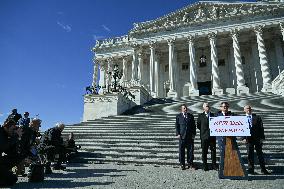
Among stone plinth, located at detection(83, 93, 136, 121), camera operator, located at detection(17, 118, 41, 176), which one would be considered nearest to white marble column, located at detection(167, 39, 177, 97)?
stone plinth, located at detection(83, 93, 136, 121)

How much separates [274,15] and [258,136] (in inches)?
1204

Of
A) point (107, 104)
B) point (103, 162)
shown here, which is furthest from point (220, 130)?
point (107, 104)

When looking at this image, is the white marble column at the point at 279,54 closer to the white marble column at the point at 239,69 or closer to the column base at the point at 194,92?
the white marble column at the point at 239,69

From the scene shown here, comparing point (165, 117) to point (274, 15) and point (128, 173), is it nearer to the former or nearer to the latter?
point (128, 173)

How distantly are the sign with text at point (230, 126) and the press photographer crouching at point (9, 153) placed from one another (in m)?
4.54

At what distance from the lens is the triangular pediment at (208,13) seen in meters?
33.2

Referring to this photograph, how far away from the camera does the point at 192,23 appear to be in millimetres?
35344

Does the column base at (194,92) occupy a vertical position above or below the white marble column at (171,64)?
below

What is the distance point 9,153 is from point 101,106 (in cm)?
1293

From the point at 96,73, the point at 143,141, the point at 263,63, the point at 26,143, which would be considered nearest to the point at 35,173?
the point at 26,143

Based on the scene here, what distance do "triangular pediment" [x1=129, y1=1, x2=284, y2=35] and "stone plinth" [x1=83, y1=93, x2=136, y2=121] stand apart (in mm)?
19596

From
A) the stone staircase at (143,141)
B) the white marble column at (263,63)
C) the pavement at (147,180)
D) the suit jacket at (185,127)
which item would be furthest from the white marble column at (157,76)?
the pavement at (147,180)

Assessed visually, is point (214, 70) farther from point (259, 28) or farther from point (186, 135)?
point (186, 135)

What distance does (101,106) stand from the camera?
1922cm
